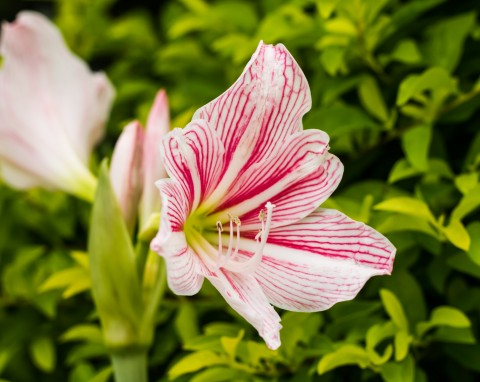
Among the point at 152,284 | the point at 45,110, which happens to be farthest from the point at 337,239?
the point at 45,110

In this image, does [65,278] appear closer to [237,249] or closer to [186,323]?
[186,323]

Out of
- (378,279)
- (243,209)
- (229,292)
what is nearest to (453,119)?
(378,279)

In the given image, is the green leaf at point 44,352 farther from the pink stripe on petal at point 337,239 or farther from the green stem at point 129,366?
the pink stripe on petal at point 337,239

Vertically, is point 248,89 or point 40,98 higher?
point 248,89

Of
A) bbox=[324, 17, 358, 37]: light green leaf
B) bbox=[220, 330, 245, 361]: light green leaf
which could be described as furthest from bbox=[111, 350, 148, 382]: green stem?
bbox=[324, 17, 358, 37]: light green leaf

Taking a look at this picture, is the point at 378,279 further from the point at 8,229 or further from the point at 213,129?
the point at 8,229
